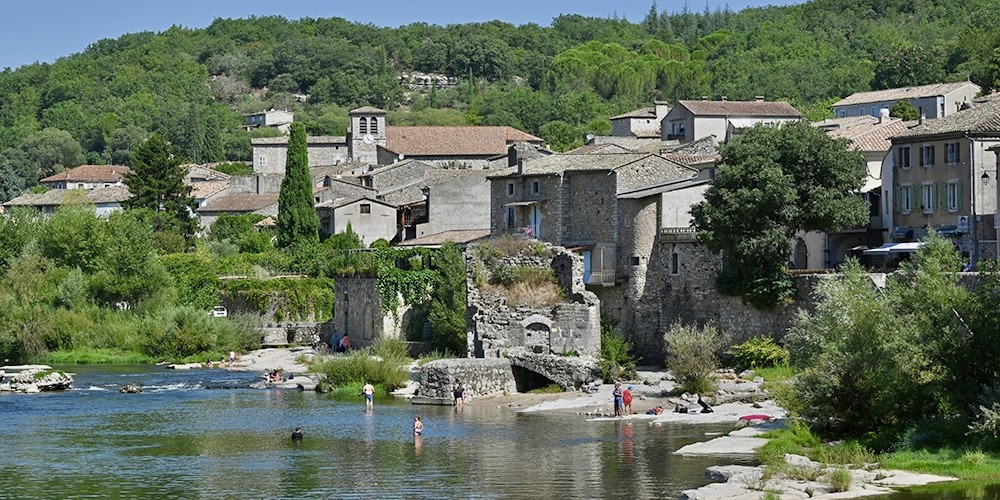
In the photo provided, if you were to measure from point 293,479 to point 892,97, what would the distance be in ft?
280

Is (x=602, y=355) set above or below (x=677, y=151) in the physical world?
below

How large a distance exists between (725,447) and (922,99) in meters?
73.5

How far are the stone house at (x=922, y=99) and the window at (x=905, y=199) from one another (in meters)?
36.2

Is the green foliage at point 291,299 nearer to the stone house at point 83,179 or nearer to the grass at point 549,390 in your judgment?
the grass at point 549,390

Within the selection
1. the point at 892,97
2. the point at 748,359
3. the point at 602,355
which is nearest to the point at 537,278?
the point at 602,355

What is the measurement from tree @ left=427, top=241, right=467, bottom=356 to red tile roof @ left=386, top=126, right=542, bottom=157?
5033 cm

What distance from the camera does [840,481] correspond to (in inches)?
1208

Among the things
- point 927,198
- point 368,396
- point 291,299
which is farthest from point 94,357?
point 927,198

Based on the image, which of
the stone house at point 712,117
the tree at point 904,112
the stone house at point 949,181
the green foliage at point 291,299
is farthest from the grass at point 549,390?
the tree at point 904,112

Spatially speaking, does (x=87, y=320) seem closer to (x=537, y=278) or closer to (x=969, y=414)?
(x=537, y=278)

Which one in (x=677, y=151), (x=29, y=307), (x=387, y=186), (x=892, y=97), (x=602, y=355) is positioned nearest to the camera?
(x=602, y=355)

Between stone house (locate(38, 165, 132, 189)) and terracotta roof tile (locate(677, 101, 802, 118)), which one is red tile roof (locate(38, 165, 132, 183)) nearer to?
stone house (locate(38, 165, 132, 189))

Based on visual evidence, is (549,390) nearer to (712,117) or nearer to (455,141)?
(712,117)

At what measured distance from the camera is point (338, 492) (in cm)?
3331
